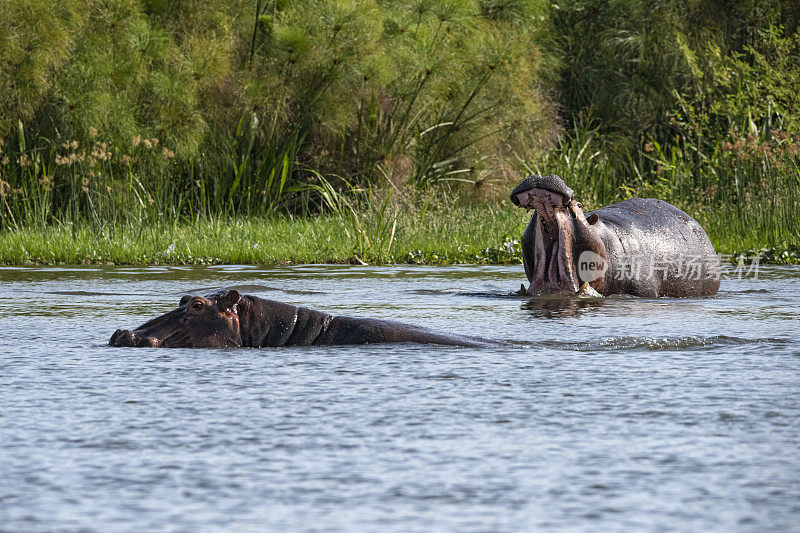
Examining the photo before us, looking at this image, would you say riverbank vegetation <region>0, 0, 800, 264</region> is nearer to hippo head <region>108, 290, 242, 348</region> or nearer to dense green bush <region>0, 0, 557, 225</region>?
dense green bush <region>0, 0, 557, 225</region>

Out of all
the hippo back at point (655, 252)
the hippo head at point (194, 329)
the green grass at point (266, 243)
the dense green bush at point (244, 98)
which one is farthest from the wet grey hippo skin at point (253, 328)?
the dense green bush at point (244, 98)

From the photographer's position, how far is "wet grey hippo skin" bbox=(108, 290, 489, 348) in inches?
194

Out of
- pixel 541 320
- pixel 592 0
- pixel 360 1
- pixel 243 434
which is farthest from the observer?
pixel 592 0

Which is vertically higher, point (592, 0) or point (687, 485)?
point (592, 0)

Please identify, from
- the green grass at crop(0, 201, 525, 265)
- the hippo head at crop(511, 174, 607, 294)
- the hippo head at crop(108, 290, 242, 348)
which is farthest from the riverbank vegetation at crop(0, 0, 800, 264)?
the hippo head at crop(108, 290, 242, 348)

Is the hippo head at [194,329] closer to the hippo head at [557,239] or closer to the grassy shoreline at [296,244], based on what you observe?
the hippo head at [557,239]

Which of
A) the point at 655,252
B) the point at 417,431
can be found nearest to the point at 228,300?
the point at 417,431

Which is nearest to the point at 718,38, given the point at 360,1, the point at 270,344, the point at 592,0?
the point at 592,0

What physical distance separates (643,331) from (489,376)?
1.58m

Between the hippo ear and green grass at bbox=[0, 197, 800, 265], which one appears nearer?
the hippo ear

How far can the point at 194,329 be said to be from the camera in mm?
4930

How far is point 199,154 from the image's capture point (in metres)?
15.9

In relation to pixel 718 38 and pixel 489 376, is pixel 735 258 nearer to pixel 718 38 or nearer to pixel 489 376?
pixel 489 376

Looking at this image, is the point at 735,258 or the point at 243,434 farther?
the point at 735,258
